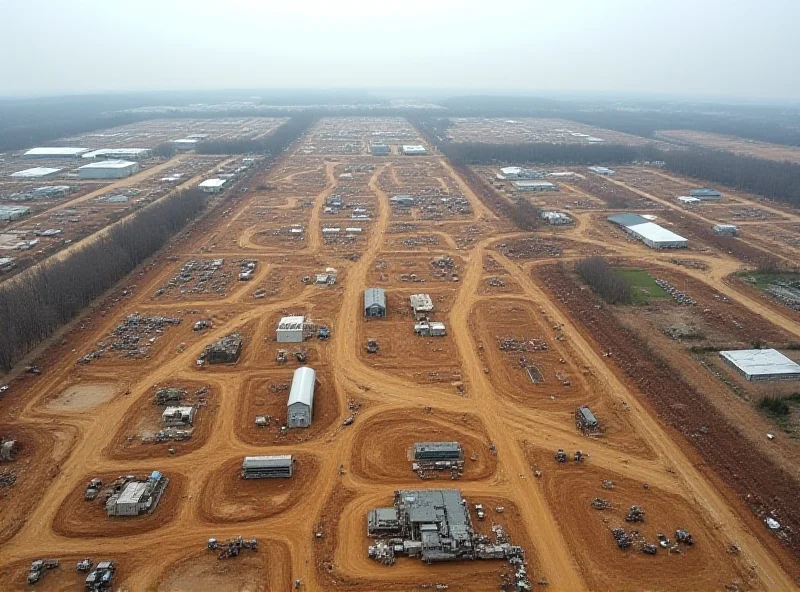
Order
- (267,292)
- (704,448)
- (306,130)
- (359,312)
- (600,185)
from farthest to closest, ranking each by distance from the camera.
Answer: (306,130)
(600,185)
(267,292)
(359,312)
(704,448)

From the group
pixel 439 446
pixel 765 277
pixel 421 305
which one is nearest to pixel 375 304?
pixel 421 305

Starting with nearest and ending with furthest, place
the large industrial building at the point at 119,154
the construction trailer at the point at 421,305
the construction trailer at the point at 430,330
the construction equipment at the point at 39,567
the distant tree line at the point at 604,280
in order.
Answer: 1. the construction equipment at the point at 39,567
2. the construction trailer at the point at 430,330
3. the construction trailer at the point at 421,305
4. the distant tree line at the point at 604,280
5. the large industrial building at the point at 119,154

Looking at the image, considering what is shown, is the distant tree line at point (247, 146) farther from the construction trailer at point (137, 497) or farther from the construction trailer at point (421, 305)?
the construction trailer at point (137, 497)

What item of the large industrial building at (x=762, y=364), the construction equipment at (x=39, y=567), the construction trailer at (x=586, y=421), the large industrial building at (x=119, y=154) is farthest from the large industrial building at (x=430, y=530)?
the large industrial building at (x=119, y=154)

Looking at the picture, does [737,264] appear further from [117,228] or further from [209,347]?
[117,228]

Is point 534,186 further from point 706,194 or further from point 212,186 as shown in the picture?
point 212,186

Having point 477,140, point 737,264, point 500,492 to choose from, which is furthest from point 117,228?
point 477,140
